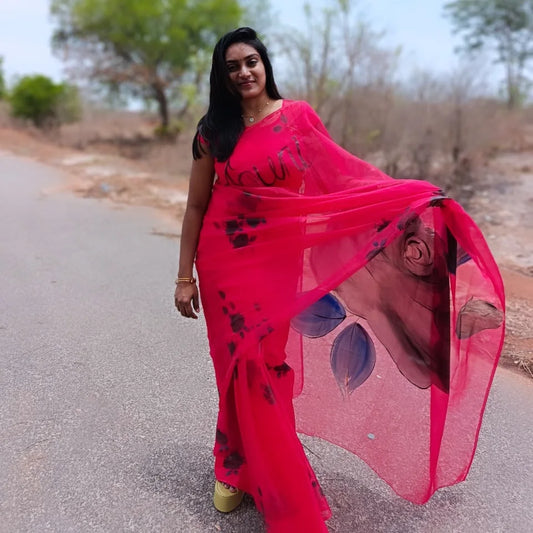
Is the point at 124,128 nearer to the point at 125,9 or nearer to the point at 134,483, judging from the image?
the point at 125,9

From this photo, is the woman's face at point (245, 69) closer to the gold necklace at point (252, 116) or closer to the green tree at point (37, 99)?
the gold necklace at point (252, 116)

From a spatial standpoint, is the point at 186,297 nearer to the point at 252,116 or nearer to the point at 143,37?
the point at 252,116

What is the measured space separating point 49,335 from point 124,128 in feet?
67.0

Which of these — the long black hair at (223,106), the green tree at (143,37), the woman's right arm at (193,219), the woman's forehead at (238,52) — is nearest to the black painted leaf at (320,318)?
the woman's right arm at (193,219)

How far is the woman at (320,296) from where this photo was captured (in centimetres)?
178

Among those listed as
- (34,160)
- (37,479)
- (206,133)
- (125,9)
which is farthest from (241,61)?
(125,9)

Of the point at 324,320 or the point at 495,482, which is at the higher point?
the point at 324,320

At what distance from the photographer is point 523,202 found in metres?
8.48

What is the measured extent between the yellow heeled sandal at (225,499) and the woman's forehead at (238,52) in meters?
1.60

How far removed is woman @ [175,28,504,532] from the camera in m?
1.78

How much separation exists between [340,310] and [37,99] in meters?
22.8

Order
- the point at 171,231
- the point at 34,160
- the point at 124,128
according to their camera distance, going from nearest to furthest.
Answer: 1. the point at 171,231
2. the point at 34,160
3. the point at 124,128

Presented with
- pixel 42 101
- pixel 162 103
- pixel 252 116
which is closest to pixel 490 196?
pixel 252 116

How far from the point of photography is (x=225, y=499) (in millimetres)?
1994
